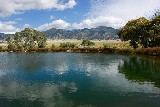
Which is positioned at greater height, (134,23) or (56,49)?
(134,23)

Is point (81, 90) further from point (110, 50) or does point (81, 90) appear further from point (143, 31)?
point (110, 50)

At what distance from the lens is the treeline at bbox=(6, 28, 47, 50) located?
176125 millimetres

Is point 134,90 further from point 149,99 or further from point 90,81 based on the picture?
point 90,81

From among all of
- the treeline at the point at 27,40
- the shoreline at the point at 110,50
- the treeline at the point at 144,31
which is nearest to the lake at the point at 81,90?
the shoreline at the point at 110,50

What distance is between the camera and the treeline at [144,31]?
12050 cm

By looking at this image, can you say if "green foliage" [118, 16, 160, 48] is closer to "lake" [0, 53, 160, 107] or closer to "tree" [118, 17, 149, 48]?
"tree" [118, 17, 149, 48]

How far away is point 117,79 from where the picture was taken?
61031mm

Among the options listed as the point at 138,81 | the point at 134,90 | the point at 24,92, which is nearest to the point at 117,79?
the point at 138,81

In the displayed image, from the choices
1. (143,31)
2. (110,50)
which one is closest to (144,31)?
(143,31)

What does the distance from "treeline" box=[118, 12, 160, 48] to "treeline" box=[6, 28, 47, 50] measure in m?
64.5

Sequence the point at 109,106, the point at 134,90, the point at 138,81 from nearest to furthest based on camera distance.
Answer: the point at 109,106 < the point at 134,90 < the point at 138,81

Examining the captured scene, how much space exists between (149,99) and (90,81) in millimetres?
18527

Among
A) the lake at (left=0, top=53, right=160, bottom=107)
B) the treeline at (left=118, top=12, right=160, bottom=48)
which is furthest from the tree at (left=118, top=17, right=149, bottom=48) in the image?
the lake at (left=0, top=53, right=160, bottom=107)

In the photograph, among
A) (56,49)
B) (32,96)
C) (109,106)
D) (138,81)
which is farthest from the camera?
(56,49)
